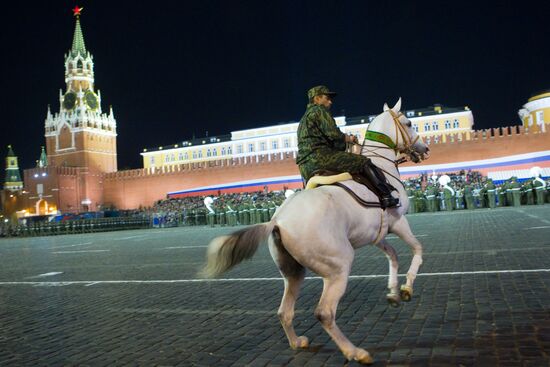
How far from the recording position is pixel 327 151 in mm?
4457

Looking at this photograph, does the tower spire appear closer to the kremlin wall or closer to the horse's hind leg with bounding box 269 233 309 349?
the kremlin wall

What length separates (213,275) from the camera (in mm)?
3762

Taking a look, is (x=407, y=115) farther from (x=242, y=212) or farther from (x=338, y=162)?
(x=338, y=162)

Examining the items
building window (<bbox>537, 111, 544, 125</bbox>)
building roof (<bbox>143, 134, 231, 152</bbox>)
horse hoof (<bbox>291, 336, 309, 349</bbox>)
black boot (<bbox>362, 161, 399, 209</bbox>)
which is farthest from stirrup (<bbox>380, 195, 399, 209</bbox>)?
building roof (<bbox>143, 134, 231, 152</bbox>)

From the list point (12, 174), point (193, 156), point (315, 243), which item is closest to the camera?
point (315, 243)

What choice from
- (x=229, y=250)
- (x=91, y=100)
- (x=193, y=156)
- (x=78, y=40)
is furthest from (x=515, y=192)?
(x=78, y=40)

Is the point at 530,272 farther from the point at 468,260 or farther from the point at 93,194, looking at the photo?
the point at 93,194

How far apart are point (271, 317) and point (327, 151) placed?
1817mm

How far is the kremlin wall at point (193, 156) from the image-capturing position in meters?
42.8

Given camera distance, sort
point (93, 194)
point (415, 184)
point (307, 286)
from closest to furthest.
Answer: point (307, 286) → point (415, 184) → point (93, 194)

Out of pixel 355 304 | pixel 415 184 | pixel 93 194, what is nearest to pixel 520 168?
pixel 415 184

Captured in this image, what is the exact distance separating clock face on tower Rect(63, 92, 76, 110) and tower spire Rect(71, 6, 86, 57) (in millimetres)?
8355

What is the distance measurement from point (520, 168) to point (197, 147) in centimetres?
5657

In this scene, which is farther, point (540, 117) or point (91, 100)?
point (91, 100)
